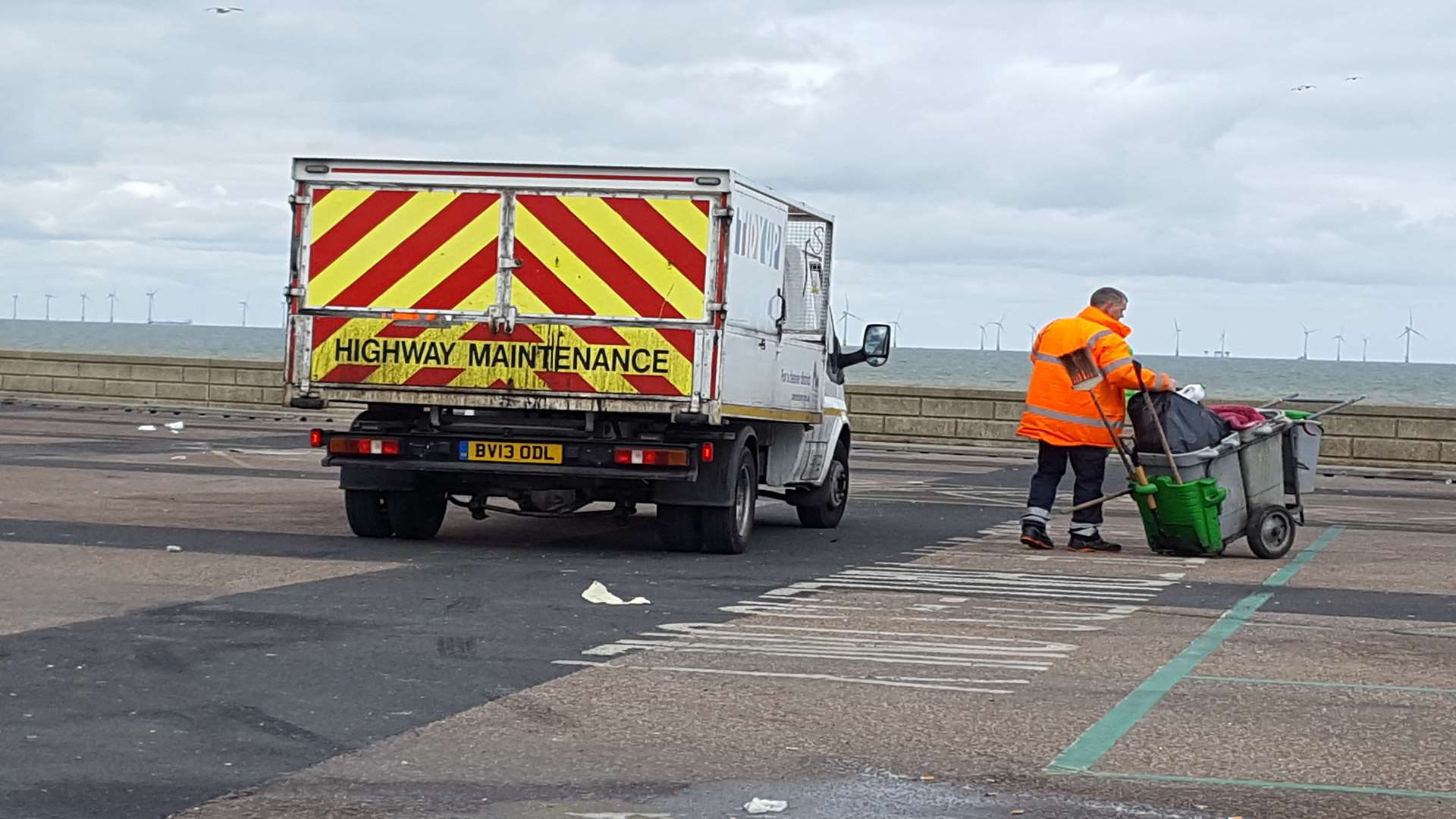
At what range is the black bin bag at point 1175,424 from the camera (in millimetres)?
13984

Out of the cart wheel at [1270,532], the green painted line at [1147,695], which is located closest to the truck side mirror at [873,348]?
the cart wheel at [1270,532]

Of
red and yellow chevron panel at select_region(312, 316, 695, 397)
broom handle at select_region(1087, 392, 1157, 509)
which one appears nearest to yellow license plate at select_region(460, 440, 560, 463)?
red and yellow chevron panel at select_region(312, 316, 695, 397)

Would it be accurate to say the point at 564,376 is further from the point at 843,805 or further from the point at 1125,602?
the point at 843,805

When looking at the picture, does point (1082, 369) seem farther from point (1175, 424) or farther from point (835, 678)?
point (835, 678)

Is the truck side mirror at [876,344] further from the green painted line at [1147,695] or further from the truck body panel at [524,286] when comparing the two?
the green painted line at [1147,695]

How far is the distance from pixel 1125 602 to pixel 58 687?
589 centimetres

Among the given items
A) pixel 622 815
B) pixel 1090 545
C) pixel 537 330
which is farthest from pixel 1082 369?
pixel 622 815

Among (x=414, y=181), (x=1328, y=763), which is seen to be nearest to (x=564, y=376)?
(x=414, y=181)

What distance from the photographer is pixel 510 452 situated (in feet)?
43.8

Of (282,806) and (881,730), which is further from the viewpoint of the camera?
(881,730)

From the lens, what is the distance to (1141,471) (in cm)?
1411

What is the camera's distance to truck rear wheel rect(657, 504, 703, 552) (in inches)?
538

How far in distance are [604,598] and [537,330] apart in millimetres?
2949

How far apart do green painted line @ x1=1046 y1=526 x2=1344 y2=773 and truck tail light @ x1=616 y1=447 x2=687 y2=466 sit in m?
3.63
